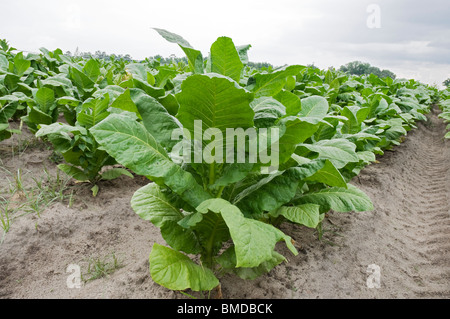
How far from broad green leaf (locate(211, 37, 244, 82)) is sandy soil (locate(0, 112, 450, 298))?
3.90 ft

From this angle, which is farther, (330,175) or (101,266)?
(101,266)

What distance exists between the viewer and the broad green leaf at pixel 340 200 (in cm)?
173

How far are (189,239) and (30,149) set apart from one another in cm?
272

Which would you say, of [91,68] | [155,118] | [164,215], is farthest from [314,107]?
[91,68]

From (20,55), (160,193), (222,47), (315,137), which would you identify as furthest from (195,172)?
(20,55)

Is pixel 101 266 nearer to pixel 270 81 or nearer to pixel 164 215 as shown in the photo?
pixel 164 215

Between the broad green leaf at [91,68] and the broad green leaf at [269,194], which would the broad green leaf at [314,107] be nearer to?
the broad green leaf at [269,194]

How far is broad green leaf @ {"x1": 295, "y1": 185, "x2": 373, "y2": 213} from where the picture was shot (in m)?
1.73

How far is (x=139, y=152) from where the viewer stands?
48.5 inches

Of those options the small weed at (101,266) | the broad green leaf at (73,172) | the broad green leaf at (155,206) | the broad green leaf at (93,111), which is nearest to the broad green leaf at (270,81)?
the broad green leaf at (155,206)

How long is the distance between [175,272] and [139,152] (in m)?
0.56

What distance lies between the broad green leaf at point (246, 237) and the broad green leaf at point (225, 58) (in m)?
0.60

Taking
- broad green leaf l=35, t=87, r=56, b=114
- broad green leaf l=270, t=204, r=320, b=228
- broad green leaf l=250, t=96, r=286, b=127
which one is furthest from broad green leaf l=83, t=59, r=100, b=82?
Answer: broad green leaf l=270, t=204, r=320, b=228

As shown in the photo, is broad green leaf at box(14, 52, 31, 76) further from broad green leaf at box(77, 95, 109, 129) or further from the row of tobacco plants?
the row of tobacco plants
